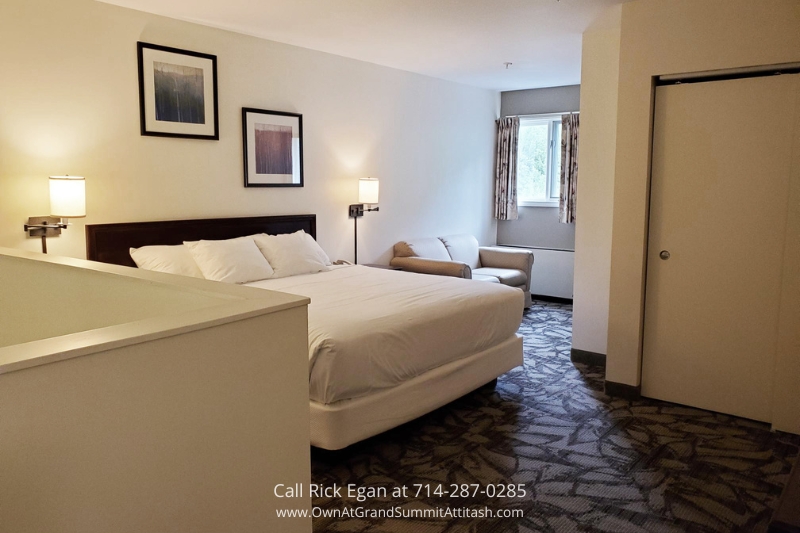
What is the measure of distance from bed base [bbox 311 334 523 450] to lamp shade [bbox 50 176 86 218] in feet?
6.23

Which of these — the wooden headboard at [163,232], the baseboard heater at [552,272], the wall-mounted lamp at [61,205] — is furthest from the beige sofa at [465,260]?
the wall-mounted lamp at [61,205]

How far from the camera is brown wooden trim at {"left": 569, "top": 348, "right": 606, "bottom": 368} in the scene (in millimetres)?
4676

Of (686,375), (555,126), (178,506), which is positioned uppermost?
(555,126)

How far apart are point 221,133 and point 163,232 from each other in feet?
2.93

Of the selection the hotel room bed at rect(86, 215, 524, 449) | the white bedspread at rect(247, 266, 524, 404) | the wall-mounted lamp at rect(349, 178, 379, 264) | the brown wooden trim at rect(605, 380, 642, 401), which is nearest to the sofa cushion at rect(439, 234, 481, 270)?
the wall-mounted lamp at rect(349, 178, 379, 264)

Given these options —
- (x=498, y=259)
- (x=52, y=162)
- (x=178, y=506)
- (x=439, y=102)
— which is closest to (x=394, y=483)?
(x=178, y=506)

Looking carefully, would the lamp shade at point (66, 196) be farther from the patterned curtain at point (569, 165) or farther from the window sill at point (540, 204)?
the window sill at point (540, 204)

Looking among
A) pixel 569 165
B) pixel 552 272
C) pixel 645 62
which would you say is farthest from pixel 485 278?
pixel 645 62

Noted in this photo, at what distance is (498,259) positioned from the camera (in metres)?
6.82

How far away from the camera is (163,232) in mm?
4168

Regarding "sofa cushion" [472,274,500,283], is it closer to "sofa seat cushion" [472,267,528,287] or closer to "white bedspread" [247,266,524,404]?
"sofa seat cushion" [472,267,528,287]

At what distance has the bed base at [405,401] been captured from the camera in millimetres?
2844

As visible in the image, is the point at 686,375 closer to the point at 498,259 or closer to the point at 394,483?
the point at 394,483

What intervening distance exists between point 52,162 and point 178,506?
2.95 meters
